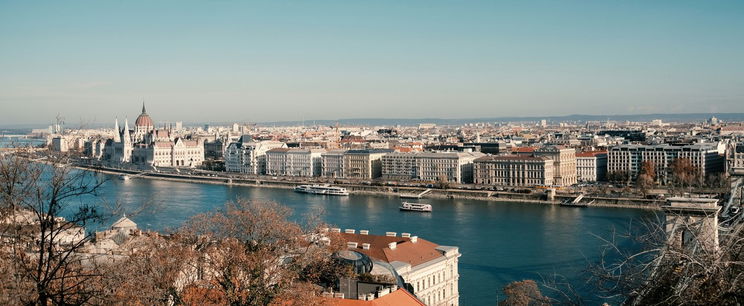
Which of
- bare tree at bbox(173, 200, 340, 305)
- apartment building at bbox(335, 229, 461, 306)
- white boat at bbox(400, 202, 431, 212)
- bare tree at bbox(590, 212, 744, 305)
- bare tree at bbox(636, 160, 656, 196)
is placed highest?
bare tree at bbox(590, 212, 744, 305)

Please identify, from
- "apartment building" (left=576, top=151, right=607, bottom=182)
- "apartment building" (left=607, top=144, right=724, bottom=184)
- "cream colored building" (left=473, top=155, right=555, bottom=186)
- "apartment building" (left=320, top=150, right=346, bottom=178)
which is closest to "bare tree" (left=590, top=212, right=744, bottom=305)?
"cream colored building" (left=473, top=155, right=555, bottom=186)

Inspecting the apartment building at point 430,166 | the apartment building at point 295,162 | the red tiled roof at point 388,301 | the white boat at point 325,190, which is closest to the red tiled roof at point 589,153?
the apartment building at point 430,166

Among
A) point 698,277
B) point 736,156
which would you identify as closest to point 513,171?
point 736,156

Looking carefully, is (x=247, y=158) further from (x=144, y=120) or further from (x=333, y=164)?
(x=144, y=120)

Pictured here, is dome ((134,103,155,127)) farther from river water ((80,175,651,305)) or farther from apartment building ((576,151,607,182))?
apartment building ((576,151,607,182))

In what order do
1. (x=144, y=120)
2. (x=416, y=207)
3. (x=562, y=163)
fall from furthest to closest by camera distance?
(x=144, y=120), (x=562, y=163), (x=416, y=207)
